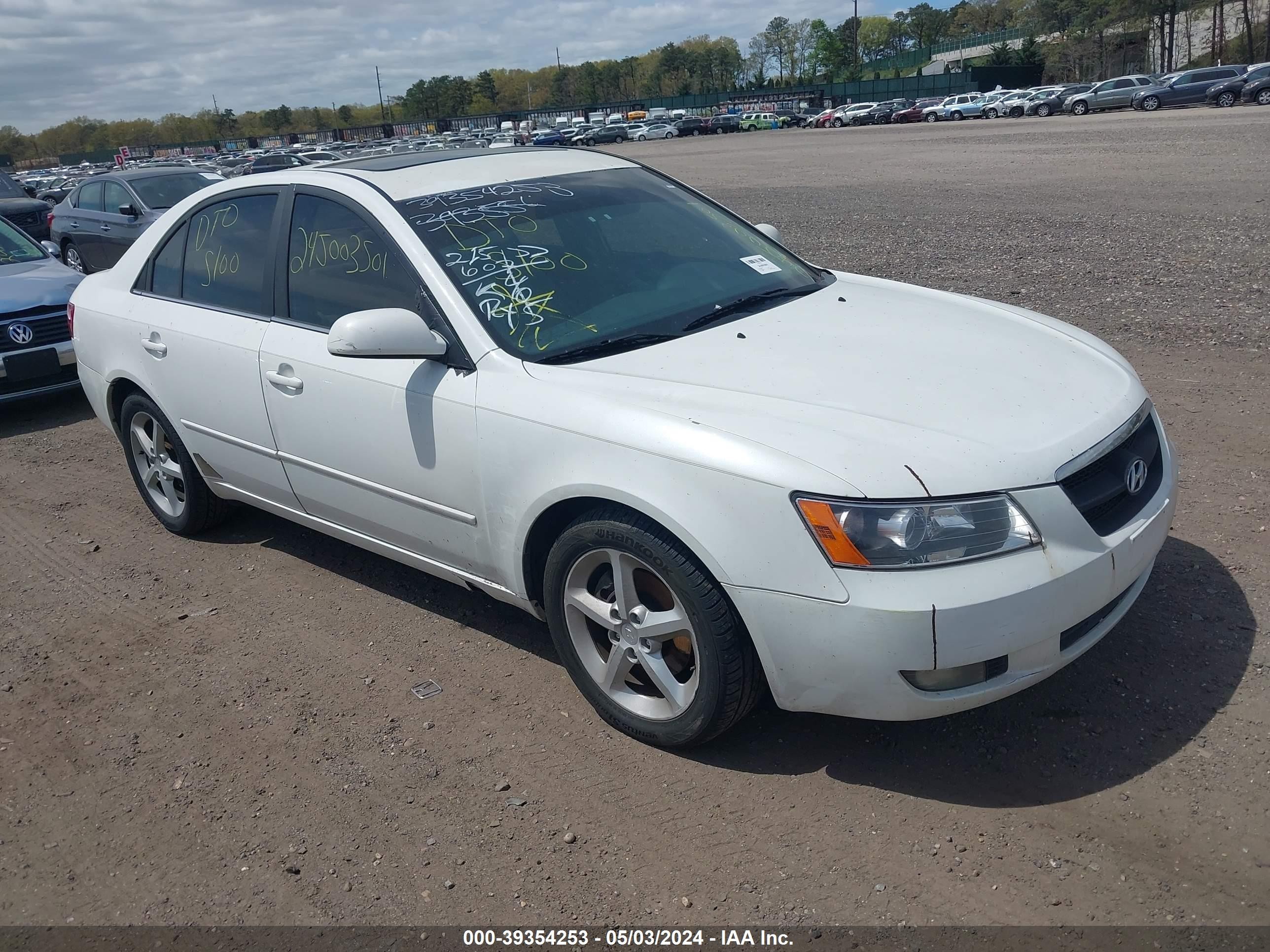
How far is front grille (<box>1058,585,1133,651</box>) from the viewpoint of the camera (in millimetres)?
2842

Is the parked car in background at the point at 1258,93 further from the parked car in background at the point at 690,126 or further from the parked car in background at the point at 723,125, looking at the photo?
the parked car in background at the point at 690,126

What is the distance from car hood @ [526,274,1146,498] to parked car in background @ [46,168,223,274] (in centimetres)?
1203

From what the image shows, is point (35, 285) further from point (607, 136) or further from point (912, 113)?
point (607, 136)

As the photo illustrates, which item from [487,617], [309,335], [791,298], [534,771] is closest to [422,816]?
[534,771]

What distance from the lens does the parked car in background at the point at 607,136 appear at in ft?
215

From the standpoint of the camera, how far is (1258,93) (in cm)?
4050

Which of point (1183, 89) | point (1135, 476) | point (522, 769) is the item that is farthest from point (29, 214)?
point (1183, 89)

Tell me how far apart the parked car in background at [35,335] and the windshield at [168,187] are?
566 centimetres

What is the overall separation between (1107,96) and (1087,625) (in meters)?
51.5

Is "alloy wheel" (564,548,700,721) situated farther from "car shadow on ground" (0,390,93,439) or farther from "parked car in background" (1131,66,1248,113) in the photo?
"parked car in background" (1131,66,1248,113)

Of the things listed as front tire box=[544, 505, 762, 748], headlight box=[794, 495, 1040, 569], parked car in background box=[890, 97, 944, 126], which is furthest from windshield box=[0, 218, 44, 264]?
parked car in background box=[890, 97, 944, 126]

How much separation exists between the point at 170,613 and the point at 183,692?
2.51 ft

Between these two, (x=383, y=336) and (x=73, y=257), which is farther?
(x=73, y=257)

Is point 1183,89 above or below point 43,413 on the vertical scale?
above
